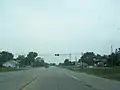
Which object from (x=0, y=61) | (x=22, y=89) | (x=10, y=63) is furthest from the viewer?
(x=0, y=61)

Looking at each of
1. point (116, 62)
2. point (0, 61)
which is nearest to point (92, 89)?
point (116, 62)

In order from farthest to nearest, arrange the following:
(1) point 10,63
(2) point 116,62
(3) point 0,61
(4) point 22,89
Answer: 1. (3) point 0,61
2. (1) point 10,63
3. (2) point 116,62
4. (4) point 22,89

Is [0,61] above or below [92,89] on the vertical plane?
above

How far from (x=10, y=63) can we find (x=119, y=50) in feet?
215

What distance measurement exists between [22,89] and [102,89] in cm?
549

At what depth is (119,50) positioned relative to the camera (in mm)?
150750

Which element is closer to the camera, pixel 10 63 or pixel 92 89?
pixel 92 89

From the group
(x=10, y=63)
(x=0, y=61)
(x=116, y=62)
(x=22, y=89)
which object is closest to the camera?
(x=22, y=89)

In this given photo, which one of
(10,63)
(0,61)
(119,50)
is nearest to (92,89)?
(119,50)

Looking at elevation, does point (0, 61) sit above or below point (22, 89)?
above

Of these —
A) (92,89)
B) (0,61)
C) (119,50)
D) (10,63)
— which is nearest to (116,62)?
(119,50)

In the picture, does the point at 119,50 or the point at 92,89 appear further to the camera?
the point at 119,50

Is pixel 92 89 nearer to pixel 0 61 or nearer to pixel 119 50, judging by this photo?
pixel 119 50

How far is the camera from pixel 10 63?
607 ft
